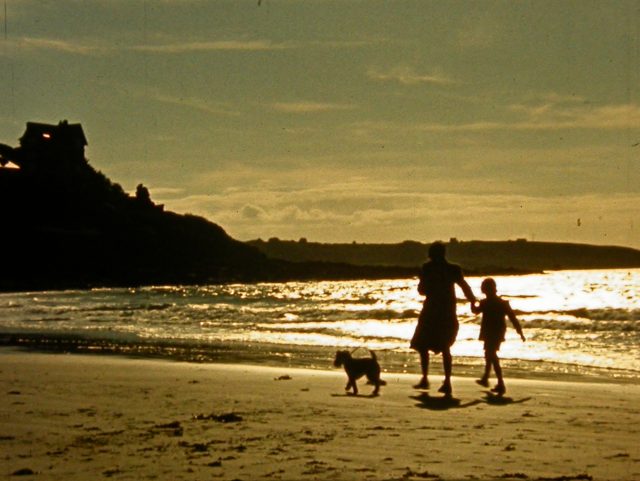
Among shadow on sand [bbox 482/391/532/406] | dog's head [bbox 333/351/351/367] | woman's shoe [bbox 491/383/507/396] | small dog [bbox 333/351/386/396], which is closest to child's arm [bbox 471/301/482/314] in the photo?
woman's shoe [bbox 491/383/507/396]

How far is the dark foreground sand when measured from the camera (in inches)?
243

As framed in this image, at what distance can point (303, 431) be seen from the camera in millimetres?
7656

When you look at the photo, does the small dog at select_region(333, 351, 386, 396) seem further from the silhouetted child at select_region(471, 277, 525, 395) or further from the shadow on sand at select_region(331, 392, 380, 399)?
the silhouetted child at select_region(471, 277, 525, 395)

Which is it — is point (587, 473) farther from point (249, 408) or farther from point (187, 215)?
point (187, 215)

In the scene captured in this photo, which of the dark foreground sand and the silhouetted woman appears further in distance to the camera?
the silhouetted woman

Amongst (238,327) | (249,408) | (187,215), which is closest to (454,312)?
(249,408)

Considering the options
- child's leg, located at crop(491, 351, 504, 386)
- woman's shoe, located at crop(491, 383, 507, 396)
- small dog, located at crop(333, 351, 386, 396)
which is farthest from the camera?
child's leg, located at crop(491, 351, 504, 386)

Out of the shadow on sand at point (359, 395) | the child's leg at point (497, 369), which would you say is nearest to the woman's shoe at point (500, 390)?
the child's leg at point (497, 369)

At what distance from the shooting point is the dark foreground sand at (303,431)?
6.17m

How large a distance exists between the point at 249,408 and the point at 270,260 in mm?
112630

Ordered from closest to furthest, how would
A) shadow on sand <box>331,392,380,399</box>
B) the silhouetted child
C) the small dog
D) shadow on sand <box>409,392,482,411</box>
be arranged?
shadow on sand <box>409,392,482,411</box>
shadow on sand <box>331,392,380,399</box>
the small dog
the silhouetted child

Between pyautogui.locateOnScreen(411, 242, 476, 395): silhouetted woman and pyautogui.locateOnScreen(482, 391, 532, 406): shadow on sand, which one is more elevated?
pyautogui.locateOnScreen(411, 242, 476, 395): silhouetted woman

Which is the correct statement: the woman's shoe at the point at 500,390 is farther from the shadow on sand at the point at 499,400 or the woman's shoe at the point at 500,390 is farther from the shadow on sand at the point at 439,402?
the shadow on sand at the point at 439,402

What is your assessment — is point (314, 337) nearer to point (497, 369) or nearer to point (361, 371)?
point (497, 369)
